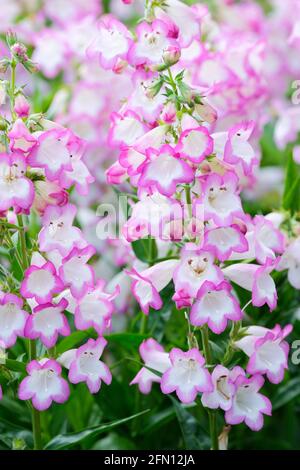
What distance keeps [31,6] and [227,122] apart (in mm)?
1024

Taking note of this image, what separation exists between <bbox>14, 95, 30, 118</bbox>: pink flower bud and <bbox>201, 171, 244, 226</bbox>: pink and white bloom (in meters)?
0.26

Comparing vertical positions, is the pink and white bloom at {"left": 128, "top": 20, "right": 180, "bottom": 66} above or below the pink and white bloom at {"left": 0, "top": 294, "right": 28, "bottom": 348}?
above

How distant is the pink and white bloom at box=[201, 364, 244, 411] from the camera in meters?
1.33

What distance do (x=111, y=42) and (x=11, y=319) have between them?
1.48ft

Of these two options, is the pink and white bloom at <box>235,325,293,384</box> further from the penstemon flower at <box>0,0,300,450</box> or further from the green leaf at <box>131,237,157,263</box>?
the green leaf at <box>131,237,157,263</box>

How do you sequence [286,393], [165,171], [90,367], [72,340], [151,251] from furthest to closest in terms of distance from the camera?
1. [286,393]
2. [151,251]
3. [72,340]
4. [90,367]
5. [165,171]

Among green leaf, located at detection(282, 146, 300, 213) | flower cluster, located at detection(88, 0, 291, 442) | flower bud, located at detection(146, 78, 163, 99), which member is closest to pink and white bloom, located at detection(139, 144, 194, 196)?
flower cluster, located at detection(88, 0, 291, 442)

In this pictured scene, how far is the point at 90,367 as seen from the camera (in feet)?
4.48

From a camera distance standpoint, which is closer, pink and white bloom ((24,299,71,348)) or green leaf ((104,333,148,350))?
pink and white bloom ((24,299,71,348))

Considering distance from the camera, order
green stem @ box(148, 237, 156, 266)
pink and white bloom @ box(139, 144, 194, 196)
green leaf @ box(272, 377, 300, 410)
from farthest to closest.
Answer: green leaf @ box(272, 377, 300, 410)
green stem @ box(148, 237, 156, 266)
pink and white bloom @ box(139, 144, 194, 196)

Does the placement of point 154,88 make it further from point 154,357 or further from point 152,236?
point 154,357

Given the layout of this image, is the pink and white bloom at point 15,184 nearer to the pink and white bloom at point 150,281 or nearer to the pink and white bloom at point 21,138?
the pink and white bloom at point 21,138

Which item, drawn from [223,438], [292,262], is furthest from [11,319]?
[292,262]

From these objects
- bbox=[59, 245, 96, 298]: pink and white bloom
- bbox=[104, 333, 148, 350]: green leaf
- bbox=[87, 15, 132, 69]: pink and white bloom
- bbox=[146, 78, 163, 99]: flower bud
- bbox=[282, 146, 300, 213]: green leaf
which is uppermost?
bbox=[87, 15, 132, 69]: pink and white bloom
